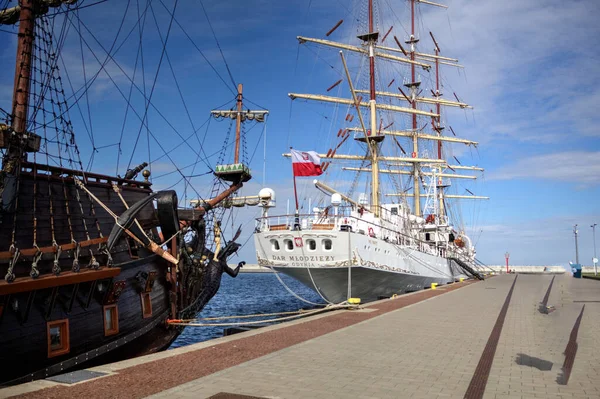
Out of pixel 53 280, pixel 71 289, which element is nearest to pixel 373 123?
pixel 71 289

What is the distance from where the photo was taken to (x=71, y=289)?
10219 millimetres

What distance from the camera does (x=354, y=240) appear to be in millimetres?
24078

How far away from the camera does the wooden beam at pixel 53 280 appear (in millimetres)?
8469

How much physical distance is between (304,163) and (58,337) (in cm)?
1693

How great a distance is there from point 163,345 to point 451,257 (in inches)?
1330

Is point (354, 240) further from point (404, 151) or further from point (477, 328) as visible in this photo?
point (404, 151)

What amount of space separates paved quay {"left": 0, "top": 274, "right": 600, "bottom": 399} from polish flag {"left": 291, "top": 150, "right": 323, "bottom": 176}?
495 inches

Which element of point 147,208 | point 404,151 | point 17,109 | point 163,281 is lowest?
point 163,281

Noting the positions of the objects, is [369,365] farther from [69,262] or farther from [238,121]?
[238,121]

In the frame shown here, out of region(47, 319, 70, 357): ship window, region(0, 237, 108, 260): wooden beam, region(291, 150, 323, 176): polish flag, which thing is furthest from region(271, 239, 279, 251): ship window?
region(47, 319, 70, 357): ship window

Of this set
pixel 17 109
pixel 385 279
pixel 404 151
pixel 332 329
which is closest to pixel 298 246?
pixel 385 279

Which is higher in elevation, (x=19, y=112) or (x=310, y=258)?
(x=19, y=112)

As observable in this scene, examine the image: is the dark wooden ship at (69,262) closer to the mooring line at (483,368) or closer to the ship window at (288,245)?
the mooring line at (483,368)

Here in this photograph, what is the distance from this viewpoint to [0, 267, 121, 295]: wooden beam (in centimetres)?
847
